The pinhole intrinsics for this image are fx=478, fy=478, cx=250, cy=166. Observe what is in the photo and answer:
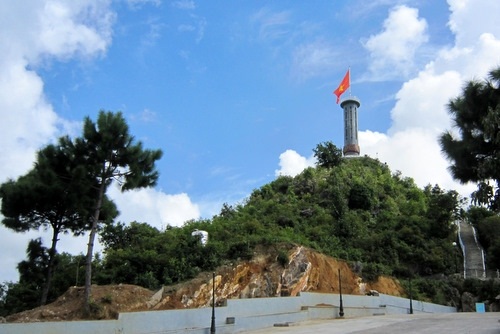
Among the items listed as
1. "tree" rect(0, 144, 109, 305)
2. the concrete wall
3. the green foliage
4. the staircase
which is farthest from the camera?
the staircase

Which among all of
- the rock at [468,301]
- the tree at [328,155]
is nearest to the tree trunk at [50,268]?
the rock at [468,301]

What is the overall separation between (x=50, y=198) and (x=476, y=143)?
16.0 meters

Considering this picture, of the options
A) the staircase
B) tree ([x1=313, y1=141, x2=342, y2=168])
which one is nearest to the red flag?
tree ([x1=313, y1=141, x2=342, y2=168])

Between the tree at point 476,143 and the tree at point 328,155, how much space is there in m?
40.4

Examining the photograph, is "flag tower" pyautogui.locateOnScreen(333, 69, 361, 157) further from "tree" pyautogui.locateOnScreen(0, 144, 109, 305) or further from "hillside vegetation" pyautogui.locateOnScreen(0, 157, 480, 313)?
"tree" pyautogui.locateOnScreen(0, 144, 109, 305)

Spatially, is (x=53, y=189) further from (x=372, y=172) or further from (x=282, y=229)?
(x=372, y=172)

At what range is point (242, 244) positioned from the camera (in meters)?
24.8

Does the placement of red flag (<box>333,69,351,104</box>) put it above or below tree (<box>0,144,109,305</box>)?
above

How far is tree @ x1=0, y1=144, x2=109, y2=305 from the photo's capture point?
1766 centimetres

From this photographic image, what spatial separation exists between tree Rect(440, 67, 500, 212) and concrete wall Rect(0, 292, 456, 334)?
9.21 m

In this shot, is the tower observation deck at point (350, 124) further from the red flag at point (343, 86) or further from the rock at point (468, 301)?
the rock at point (468, 301)

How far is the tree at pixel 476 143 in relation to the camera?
1448 cm

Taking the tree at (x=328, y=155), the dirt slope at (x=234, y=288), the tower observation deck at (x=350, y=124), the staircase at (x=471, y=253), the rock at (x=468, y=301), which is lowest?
the rock at (x=468, y=301)

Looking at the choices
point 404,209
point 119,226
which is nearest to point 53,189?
point 119,226
